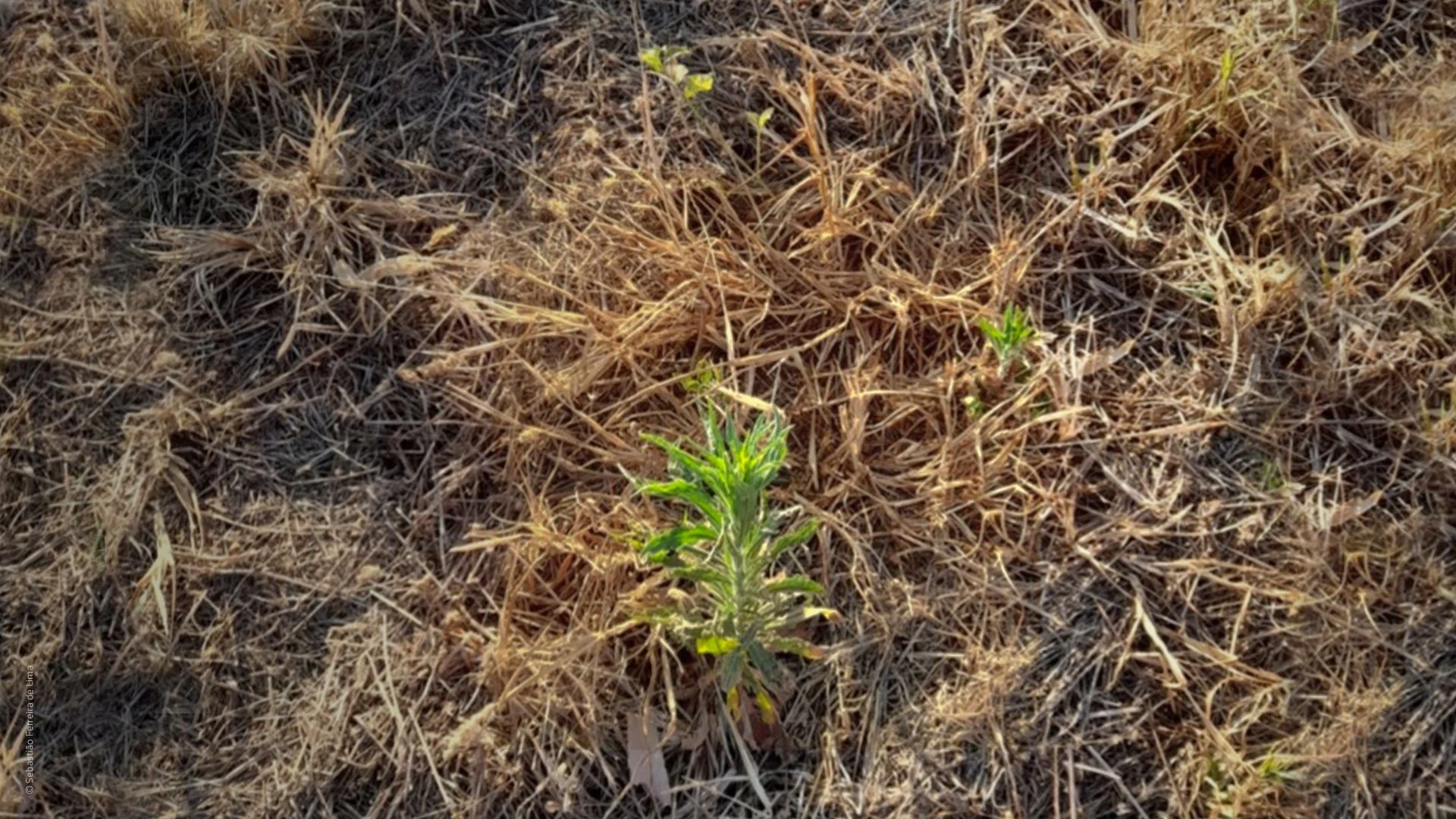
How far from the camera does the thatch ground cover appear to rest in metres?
1.72

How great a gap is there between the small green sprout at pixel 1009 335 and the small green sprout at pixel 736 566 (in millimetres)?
363

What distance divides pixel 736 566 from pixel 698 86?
876 mm

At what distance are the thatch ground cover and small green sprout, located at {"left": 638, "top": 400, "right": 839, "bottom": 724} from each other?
8 cm

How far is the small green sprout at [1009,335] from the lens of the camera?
184 centimetres

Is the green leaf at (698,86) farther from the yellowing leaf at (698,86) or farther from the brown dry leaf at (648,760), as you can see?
the brown dry leaf at (648,760)

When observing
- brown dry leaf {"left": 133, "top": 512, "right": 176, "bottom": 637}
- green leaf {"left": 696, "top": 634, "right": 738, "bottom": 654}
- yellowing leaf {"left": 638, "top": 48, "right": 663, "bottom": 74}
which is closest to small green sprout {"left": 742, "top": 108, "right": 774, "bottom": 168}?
yellowing leaf {"left": 638, "top": 48, "right": 663, "bottom": 74}

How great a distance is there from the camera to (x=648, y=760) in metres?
1.73

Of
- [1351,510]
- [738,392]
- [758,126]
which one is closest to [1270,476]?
[1351,510]

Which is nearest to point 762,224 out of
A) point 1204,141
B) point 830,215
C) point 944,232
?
point 830,215

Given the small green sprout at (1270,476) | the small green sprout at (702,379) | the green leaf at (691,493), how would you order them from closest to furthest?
the green leaf at (691,493) < the small green sprout at (1270,476) < the small green sprout at (702,379)

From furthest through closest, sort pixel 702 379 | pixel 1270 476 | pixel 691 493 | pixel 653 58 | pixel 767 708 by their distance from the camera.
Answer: pixel 653 58
pixel 702 379
pixel 1270 476
pixel 767 708
pixel 691 493

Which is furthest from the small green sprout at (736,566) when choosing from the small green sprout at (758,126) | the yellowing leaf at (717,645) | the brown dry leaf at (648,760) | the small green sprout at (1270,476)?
the small green sprout at (1270,476)

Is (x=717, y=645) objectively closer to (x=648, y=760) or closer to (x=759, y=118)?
(x=648, y=760)

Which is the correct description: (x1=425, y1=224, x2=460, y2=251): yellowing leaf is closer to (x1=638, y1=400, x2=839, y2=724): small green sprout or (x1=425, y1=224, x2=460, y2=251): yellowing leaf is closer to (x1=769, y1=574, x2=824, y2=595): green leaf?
(x1=638, y1=400, x2=839, y2=724): small green sprout
